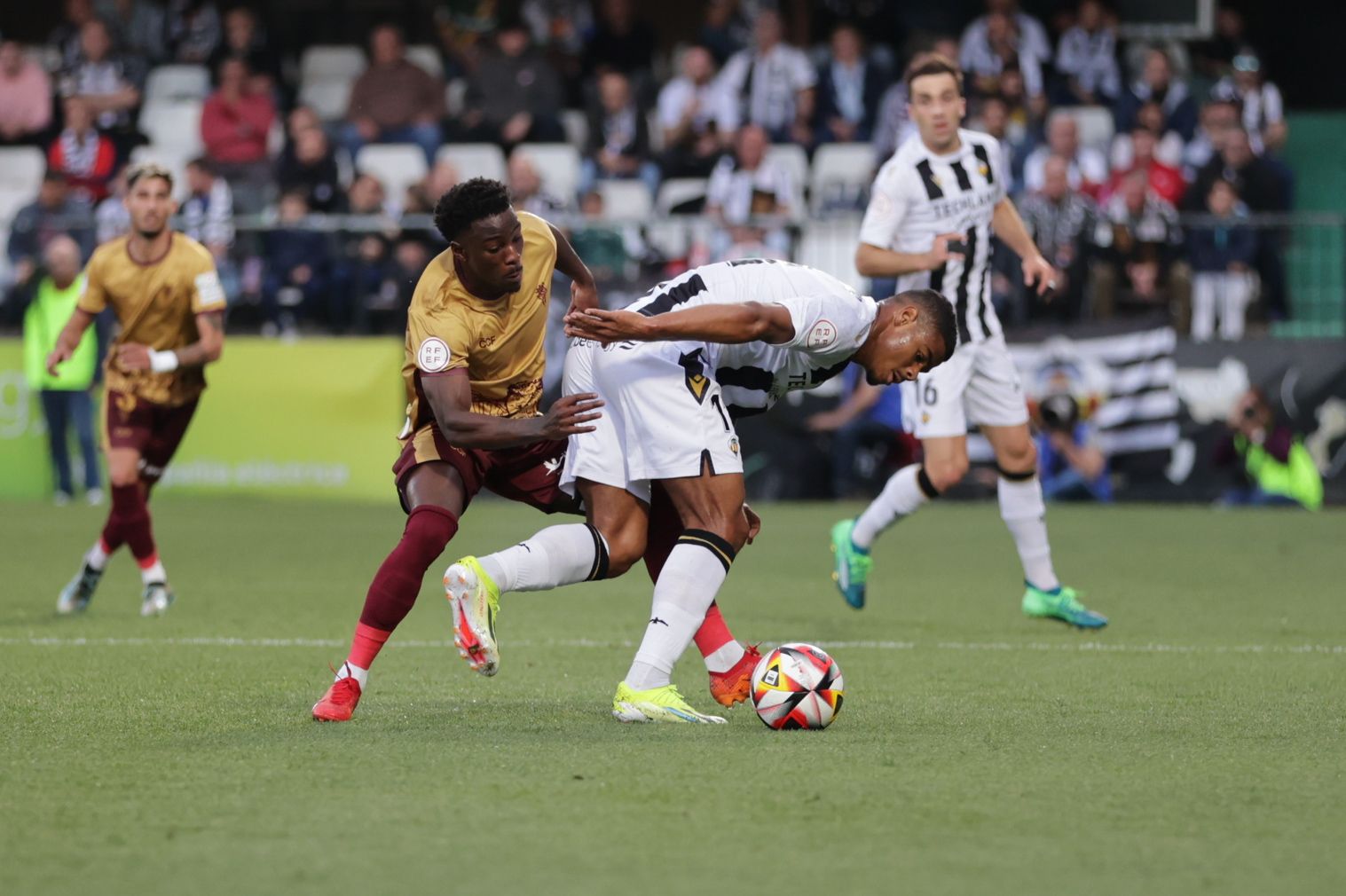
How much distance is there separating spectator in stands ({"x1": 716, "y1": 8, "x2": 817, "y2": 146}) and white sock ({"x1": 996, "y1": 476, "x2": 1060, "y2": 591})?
10156 mm

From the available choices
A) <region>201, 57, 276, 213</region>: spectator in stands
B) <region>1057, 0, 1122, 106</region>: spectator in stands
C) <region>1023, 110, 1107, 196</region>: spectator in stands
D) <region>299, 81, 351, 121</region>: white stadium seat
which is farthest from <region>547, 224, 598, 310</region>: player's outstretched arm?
<region>299, 81, 351, 121</region>: white stadium seat

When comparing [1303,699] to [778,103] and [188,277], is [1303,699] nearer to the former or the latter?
[188,277]

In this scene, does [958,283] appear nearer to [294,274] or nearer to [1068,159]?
[1068,159]

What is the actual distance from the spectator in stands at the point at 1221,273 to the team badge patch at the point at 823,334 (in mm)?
11243

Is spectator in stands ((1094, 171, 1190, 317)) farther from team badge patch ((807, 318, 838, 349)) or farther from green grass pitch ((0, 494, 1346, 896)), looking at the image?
team badge patch ((807, 318, 838, 349))

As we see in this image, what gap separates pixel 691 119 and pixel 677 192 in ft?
3.57

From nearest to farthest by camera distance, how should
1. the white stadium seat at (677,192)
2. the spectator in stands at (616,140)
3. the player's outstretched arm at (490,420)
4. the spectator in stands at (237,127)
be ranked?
the player's outstretched arm at (490,420) < the white stadium seat at (677,192) < the spectator in stands at (616,140) < the spectator in stands at (237,127)

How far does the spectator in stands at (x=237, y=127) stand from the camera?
18777 millimetres

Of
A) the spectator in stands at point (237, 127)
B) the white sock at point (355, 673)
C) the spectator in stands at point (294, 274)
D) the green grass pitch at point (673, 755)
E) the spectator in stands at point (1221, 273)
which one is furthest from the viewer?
the spectator in stands at point (237, 127)

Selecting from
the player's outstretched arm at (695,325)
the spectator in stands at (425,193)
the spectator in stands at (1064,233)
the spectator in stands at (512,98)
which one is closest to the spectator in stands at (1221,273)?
the spectator in stands at (1064,233)

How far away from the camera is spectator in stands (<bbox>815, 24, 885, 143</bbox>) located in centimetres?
1923

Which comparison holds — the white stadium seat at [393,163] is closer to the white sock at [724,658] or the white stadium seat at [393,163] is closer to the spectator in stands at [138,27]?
the spectator in stands at [138,27]

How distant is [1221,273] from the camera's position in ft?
55.0

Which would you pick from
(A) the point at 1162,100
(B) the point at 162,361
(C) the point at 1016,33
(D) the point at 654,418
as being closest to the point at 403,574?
(D) the point at 654,418
